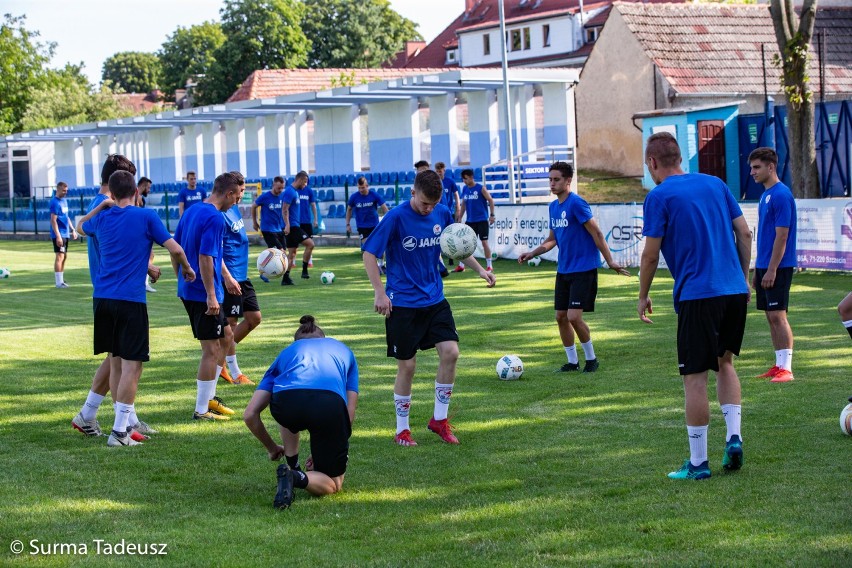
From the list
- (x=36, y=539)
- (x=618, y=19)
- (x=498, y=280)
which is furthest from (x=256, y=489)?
(x=618, y=19)

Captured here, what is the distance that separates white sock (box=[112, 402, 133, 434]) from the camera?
8351mm

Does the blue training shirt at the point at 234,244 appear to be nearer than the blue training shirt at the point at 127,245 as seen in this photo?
No

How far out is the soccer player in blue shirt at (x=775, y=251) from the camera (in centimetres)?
991

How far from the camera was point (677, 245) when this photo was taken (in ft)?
22.4

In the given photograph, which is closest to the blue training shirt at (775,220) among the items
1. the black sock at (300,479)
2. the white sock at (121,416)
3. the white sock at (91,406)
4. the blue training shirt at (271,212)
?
the black sock at (300,479)

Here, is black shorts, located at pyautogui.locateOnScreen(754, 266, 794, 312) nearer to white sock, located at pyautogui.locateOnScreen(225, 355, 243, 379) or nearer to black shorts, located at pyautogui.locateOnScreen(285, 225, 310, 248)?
white sock, located at pyautogui.locateOnScreen(225, 355, 243, 379)

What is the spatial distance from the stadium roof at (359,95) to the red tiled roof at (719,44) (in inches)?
388

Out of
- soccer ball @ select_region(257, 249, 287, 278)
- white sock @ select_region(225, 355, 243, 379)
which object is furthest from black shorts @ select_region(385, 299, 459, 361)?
soccer ball @ select_region(257, 249, 287, 278)

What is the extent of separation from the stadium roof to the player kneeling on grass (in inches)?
1036

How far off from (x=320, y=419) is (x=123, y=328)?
2432mm

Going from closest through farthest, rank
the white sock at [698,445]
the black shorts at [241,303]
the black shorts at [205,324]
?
the white sock at [698,445]
the black shorts at [205,324]
the black shorts at [241,303]

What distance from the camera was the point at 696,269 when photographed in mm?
6793

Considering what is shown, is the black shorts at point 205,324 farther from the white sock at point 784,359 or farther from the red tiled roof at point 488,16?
the red tiled roof at point 488,16

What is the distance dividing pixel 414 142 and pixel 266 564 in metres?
33.2
